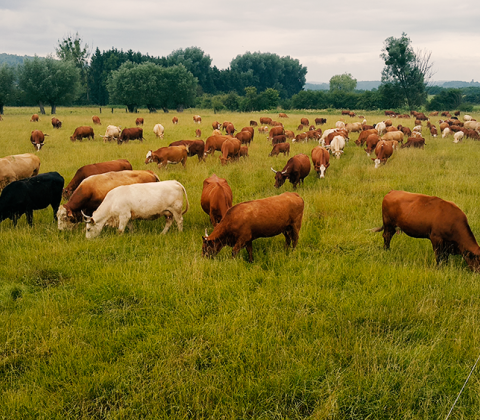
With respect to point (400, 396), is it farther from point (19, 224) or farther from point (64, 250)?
point (19, 224)

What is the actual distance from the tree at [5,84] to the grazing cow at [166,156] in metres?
45.8

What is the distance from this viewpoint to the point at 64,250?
698 cm

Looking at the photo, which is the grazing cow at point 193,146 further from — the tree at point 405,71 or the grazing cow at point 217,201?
the tree at point 405,71

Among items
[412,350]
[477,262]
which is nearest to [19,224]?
[412,350]

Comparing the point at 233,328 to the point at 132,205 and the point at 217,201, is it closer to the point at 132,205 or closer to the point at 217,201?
the point at 217,201

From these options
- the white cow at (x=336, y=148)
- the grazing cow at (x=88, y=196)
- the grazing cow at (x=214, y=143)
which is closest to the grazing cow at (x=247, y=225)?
the grazing cow at (x=88, y=196)

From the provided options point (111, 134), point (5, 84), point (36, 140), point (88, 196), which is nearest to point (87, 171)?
point (88, 196)

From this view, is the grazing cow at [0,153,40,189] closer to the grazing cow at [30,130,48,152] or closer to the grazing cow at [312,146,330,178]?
the grazing cow at [30,130,48,152]

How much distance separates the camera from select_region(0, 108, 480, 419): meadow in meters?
3.49

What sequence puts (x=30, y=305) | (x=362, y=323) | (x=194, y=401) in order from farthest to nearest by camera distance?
(x=30, y=305), (x=362, y=323), (x=194, y=401)

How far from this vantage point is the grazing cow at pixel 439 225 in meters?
6.11

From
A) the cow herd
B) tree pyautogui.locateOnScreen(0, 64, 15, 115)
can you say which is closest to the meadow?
the cow herd

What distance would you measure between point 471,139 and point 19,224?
26588 millimetres

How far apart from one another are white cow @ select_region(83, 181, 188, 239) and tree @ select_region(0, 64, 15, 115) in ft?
171
